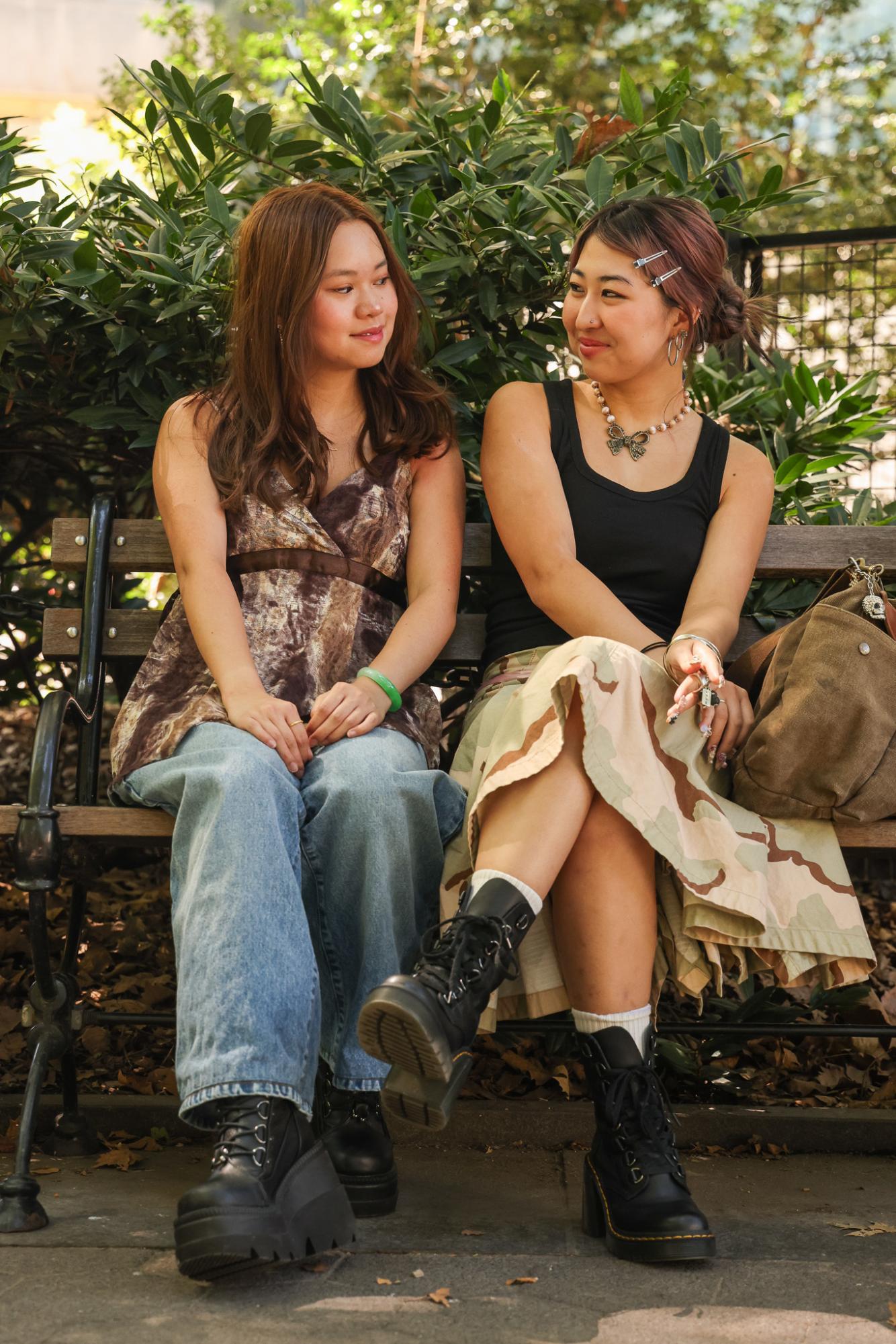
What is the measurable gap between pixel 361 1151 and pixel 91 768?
102 centimetres

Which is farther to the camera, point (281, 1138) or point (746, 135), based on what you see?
point (746, 135)

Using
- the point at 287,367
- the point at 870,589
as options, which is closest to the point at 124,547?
the point at 287,367

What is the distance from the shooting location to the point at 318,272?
2.82m

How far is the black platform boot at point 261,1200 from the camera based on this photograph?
188cm

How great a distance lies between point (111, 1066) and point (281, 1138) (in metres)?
1.35

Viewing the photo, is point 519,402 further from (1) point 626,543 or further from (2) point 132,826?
(2) point 132,826

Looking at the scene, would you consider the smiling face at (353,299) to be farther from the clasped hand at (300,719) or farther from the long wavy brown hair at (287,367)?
the clasped hand at (300,719)

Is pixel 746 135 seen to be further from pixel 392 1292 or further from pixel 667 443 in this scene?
pixel 392 1292

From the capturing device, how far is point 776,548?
3.08 meters

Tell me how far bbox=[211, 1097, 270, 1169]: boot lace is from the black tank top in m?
1.18

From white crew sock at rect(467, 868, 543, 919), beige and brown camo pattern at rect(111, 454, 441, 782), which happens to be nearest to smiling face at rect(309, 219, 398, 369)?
beige and brown camo pattern at rect(111, 454, 441, 782)

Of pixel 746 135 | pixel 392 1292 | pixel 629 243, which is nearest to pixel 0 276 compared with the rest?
pixel 629 243

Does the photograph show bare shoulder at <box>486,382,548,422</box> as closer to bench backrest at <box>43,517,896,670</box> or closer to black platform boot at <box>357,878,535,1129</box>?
bench backrest at <box>43,517,896,670</box>

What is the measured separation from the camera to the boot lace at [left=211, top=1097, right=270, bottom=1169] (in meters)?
1.97
